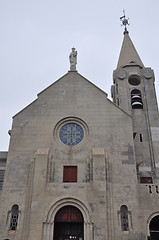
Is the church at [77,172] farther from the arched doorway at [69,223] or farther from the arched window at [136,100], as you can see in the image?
the arched window at [136,100]

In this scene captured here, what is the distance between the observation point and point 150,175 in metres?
24.1

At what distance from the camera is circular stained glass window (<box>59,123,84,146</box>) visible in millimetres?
22469

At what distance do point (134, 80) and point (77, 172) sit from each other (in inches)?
601

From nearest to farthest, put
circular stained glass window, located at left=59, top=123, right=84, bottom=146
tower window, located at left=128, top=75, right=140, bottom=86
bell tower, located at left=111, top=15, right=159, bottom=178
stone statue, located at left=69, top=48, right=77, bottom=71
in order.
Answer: circular stained glass window, located at left=59, top=123, right=84, bottom=146
bell tower, located at left=111, top=15, right=159, bottom=178
stone statue, located at left=69, top=48, right=77, bottom=71
tower window, located at left=128, top=75, right=140, bottom=86

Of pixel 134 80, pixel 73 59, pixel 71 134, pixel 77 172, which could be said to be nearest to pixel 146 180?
pixel 77 172

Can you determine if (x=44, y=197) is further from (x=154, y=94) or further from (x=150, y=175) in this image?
(x=154, y=94)

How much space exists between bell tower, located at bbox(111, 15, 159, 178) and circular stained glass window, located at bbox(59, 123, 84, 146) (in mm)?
5357

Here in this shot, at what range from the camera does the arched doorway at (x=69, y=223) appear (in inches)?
770

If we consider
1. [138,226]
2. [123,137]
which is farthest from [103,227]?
[123,137]

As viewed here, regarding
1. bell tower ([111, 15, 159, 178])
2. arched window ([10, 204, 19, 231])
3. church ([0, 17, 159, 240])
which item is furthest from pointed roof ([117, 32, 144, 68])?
arched window ([10, 204, 19, 231])

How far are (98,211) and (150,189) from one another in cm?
484

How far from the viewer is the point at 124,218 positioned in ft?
63.4

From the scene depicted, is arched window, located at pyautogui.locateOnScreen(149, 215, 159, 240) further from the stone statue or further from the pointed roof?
the pointed roof

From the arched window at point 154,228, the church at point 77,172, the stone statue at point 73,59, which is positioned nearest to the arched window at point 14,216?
the church at point 77,172
